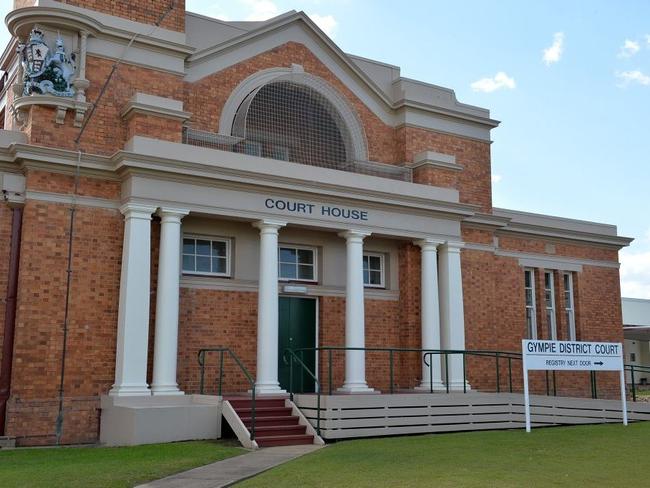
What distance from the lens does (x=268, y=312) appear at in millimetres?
15422

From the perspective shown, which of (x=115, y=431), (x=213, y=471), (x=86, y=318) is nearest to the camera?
(x=213, y=471)

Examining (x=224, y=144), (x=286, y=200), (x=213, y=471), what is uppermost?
(x=224, y=144)

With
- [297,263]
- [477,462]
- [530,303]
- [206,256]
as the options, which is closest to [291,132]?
[297,263]

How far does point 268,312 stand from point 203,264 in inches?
77.8

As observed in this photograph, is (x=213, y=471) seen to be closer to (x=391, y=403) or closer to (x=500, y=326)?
(x=391, y=403)

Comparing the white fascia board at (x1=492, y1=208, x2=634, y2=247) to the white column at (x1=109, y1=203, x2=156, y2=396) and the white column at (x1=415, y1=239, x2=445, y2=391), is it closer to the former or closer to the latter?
the white column at (x1=415, y1=239, x2=445, y2=391)

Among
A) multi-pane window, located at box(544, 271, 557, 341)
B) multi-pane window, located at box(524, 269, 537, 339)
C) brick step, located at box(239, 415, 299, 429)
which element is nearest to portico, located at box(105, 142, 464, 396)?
brick step, located at box(239, 415, 299, 429)

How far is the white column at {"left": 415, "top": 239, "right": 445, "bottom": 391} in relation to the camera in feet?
58.2

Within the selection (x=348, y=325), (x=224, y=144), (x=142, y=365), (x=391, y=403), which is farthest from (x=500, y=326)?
(x=142, y=365)

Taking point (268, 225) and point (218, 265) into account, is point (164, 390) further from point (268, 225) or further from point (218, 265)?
point (268, 225)

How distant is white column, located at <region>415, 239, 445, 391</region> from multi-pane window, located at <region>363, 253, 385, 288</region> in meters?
1.15

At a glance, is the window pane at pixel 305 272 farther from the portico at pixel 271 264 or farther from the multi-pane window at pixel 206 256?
the multi-pane window at pixel 206 256

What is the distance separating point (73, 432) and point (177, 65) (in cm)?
766

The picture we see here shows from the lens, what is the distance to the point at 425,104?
64.8 ft
